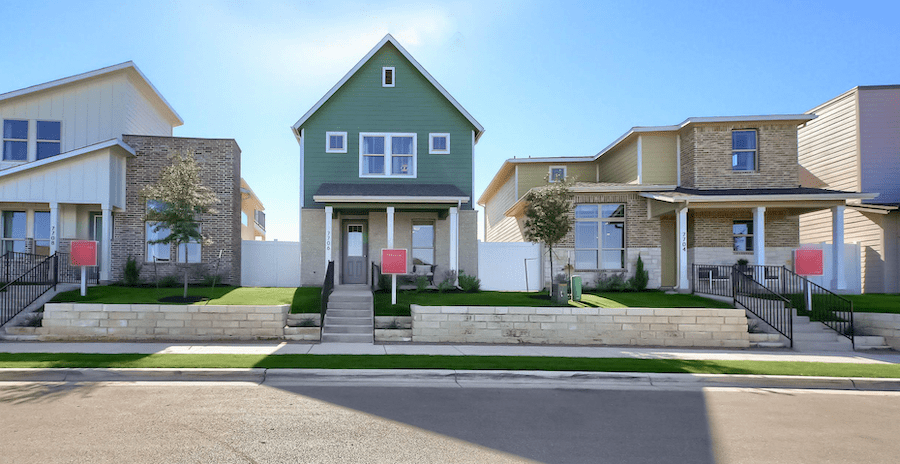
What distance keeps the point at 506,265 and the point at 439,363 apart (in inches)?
447

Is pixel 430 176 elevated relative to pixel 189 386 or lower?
elevated

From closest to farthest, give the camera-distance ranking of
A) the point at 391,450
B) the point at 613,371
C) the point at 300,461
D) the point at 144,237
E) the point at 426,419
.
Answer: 1. the point at 300,461
2. the point at 391,450
3. the point at 426,419
4. the point at 613,371
5. the point at 144,237

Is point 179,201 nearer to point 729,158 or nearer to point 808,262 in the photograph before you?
point 808,262

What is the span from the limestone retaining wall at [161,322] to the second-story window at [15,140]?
31.0 feet

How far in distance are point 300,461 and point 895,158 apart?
84.2ft

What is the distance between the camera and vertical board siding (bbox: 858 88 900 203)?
20875mm

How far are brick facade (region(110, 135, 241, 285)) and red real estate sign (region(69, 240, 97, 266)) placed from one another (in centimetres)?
369

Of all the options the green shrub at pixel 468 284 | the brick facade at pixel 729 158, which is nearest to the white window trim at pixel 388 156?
the green shrub at pixel 468 284

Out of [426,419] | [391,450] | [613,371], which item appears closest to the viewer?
[391,450]

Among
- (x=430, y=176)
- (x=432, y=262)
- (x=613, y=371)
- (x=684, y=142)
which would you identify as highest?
(x=684, y=142)

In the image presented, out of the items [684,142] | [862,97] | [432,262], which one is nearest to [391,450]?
[432,262]

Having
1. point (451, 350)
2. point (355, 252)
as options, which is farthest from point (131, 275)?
point (451, 350)

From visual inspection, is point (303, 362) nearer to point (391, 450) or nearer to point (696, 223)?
point (391, 450)

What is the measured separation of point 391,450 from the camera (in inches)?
207
